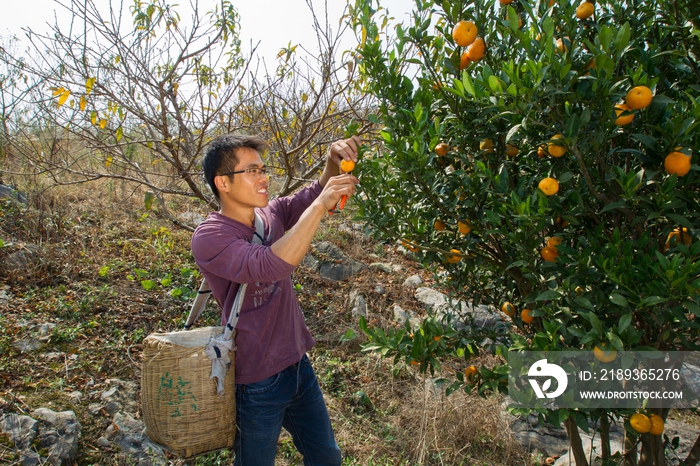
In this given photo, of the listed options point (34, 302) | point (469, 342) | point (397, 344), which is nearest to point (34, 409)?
point (34, 302)

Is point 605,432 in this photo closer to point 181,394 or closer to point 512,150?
point 512,150

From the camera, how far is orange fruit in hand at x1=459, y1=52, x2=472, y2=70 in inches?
64.4

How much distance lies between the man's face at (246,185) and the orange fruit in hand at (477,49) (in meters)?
0.94

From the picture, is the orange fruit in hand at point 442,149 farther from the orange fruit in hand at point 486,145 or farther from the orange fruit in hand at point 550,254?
the orange fruit in hand at point 550,254

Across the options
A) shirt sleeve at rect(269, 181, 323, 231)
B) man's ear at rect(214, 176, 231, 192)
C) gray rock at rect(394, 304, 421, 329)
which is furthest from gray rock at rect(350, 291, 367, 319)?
man's ear at rect(214, 176, 231, 192)

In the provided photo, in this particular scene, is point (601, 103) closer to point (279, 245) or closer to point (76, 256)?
point (279, 245)

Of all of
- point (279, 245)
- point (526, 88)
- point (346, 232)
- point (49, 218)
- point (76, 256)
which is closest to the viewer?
point (526, 88)

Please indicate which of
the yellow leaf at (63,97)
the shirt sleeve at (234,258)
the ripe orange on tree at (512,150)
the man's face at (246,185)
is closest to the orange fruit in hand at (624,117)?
the ripe orange on tree at (512,150)

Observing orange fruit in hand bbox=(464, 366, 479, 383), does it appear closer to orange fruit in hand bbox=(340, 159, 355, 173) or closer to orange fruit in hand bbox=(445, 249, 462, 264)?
orange fruit in hand bbox=(445, 249, 462, 264)

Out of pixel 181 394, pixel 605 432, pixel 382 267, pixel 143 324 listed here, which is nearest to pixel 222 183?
pixel 181 394

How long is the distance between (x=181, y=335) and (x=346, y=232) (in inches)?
177

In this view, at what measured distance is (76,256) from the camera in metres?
4.66

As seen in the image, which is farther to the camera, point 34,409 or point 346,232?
point 346,232

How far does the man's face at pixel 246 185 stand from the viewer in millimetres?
1981
